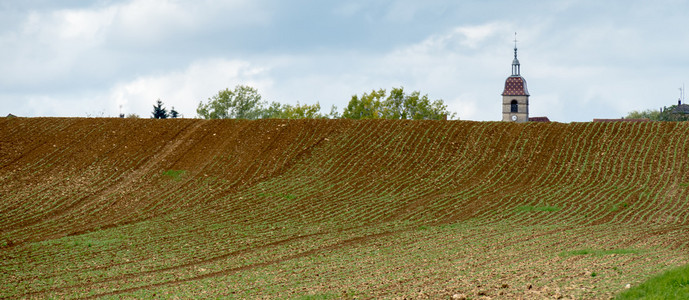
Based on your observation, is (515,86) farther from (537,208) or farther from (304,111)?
(537,208)

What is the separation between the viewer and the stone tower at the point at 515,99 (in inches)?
4786

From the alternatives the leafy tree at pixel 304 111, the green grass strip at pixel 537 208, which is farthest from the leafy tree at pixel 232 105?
the green grass strip at pixel 537 208

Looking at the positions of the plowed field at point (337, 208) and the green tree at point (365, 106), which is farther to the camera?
the green tree at point (365, 106)

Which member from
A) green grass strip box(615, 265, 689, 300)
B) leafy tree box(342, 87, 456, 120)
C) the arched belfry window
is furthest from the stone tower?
green grass strip box(615, 265, 689, 300)

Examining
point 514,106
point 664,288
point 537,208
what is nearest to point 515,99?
point 514,106

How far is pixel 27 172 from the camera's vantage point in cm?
4178

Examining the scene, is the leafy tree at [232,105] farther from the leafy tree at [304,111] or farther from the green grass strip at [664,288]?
the green grass strip at [664,288]

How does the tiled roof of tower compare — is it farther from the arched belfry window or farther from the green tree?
the green tree

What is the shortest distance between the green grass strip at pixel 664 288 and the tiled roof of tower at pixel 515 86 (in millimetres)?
109018

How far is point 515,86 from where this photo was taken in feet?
403

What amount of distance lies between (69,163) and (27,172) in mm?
2368

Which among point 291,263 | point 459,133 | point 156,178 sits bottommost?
point 291,263

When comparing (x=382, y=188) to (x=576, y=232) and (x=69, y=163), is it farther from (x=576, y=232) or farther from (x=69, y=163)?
(x=69, y=163)

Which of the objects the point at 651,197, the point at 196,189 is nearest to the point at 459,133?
the point at 651,197
